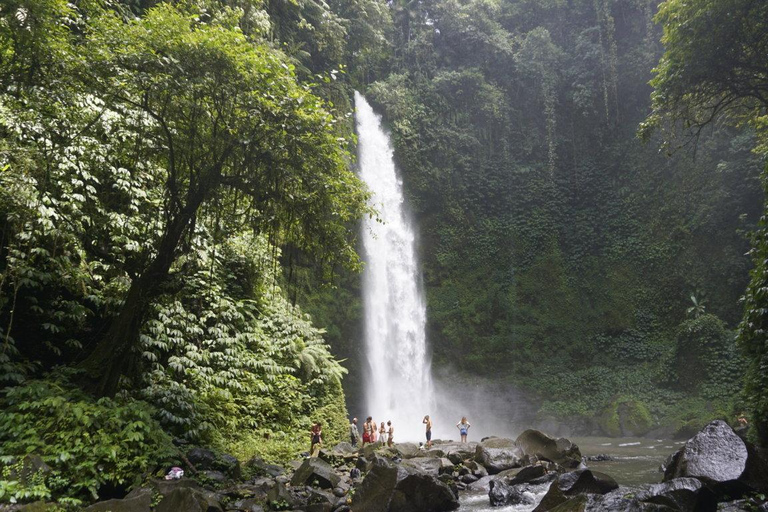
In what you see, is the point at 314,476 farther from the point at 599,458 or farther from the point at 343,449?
the point at 599,458

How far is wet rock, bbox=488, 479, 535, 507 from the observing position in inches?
286

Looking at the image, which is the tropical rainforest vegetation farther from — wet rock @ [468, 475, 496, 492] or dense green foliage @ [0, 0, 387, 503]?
wet rock @ [468, 475, 496, 492]

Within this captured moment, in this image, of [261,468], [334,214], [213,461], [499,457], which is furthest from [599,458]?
[213,461]

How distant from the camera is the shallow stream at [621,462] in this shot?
7.46 m

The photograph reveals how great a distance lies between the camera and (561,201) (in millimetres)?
25047

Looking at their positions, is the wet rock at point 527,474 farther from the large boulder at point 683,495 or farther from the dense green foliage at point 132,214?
the dense green foliage at point 132,214

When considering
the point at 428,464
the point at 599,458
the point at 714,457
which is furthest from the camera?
the point at 599,458

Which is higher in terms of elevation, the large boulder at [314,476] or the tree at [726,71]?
the tree at [726,71]

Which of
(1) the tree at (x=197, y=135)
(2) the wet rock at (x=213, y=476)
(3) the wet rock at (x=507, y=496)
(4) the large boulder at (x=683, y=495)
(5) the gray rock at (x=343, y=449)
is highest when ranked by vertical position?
(1) the tree at (x=197, y=135)

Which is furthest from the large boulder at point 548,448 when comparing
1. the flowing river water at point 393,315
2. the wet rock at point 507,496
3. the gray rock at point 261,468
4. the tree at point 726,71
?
the flowing river water at point 393,315

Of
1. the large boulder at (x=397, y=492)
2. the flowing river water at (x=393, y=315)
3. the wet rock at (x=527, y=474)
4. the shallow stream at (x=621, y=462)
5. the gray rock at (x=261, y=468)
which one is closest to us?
the large boulder at (x=397, y=492)

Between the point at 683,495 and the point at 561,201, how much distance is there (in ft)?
70.3

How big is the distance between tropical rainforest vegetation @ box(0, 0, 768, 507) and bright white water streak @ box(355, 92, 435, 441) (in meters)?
0.84

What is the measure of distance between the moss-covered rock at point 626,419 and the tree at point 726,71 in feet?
33.7
